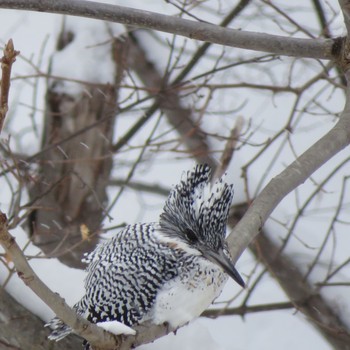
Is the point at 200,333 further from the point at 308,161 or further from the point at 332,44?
the point at 332,44

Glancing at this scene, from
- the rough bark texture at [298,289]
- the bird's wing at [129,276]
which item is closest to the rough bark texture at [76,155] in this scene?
the rough bark texture at [298,289]

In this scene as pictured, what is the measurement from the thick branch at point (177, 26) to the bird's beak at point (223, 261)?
1.88 feet

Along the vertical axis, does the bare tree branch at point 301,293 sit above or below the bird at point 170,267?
above

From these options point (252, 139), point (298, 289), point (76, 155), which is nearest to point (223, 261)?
point (298, 289)

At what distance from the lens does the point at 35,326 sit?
270cm

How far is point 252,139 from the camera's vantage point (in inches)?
219

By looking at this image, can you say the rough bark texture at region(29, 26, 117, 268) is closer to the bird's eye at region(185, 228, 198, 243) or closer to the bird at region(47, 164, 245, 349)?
the bird at region(47, 164, 245, 349)

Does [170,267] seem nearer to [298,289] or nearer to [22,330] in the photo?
[22,330]

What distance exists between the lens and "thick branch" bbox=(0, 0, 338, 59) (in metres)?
1.79

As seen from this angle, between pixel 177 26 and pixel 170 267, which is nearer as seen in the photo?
pixel 177 26

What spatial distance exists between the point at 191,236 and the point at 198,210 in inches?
3.5

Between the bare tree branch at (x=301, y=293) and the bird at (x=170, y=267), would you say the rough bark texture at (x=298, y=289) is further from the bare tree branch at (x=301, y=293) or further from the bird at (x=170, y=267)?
the bird at (x=170, y=267)

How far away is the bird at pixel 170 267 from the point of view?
232cm

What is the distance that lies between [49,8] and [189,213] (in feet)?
2.82
